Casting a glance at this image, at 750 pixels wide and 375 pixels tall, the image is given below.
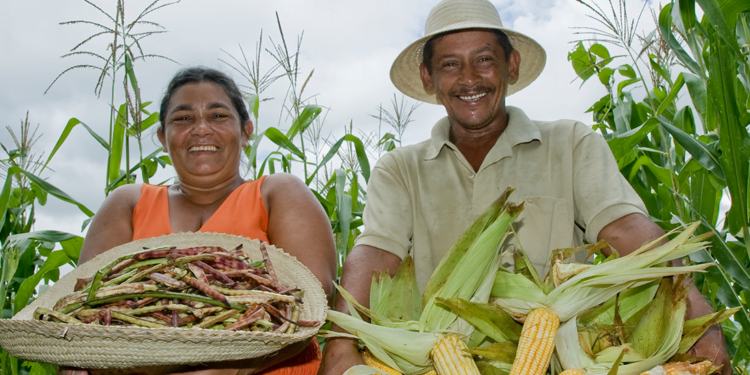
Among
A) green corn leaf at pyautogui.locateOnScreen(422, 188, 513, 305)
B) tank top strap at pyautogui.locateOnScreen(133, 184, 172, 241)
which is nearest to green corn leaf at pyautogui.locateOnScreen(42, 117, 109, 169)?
tank top strap at pyautogui.locateOnScreen(133, 184, 172, 241)

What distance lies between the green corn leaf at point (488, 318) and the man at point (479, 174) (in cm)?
59

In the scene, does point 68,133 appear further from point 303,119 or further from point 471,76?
point 471,76

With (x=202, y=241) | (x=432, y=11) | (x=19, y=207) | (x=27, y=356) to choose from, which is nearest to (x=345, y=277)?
(x=202, y=241)

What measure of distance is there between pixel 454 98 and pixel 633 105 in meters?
1.60

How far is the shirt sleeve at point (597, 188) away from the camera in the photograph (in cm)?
196

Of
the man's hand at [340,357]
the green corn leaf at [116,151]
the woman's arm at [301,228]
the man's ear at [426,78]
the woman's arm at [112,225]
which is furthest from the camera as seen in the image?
the green corn leaf at [116,151]

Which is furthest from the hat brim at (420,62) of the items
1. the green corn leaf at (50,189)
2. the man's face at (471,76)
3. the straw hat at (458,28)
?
the green corn leaf at (50,189)

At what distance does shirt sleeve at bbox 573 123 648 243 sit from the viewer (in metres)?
1.96

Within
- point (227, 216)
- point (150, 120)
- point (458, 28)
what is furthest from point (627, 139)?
point (150, 120)

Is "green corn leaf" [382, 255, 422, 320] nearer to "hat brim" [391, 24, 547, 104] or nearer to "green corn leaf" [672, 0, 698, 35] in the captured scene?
"hat brim" [391, 24, 547, 104]

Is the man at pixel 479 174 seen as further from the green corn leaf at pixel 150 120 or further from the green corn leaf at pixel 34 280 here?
the green corn leaf at pixel 34 280

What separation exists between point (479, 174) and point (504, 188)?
135 millimetres

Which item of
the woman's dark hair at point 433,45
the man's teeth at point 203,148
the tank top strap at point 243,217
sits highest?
the woman's dark hair at point 433,45

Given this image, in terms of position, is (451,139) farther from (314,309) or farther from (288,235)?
(314,309)
